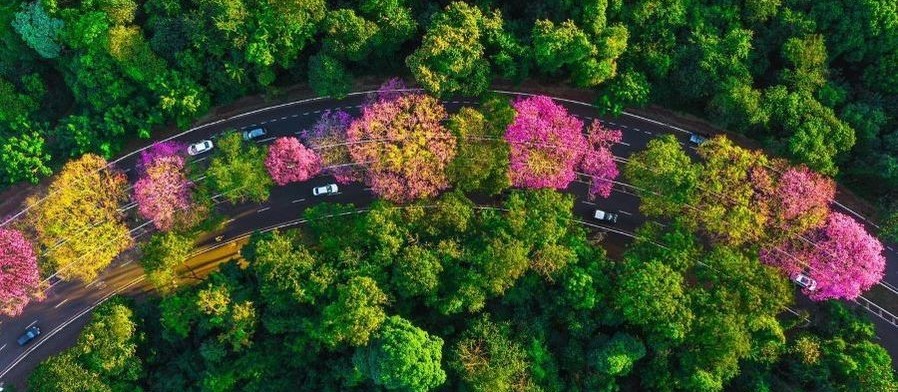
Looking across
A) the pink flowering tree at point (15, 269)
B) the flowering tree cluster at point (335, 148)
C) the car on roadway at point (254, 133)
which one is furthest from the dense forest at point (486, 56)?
the pink flowering tree at point (15, 269)

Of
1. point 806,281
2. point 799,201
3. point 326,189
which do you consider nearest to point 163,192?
point 326,189

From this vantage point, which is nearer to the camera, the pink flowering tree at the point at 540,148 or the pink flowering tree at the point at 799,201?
the pink flowering tree at the point at 799,201

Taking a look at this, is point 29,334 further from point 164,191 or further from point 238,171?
point 238,171

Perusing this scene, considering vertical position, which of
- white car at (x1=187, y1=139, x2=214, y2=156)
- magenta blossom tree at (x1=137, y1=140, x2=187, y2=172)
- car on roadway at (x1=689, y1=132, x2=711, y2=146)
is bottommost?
white car at (x1=187, y1=139, x2=214, y2=156)

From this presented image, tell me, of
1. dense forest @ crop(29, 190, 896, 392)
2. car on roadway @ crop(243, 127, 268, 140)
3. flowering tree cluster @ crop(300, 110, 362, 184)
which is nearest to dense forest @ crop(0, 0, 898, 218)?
flowering tree cluster @ crop(300, 110, 362, 184)

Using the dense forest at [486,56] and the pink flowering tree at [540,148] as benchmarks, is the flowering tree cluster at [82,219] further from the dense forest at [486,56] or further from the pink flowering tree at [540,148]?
the pink flowering tree at [540,148]

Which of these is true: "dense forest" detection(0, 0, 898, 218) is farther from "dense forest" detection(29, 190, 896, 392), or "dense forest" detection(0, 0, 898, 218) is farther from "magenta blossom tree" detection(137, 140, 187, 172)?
"dense forest" detection(29, 190, 896, 392)
